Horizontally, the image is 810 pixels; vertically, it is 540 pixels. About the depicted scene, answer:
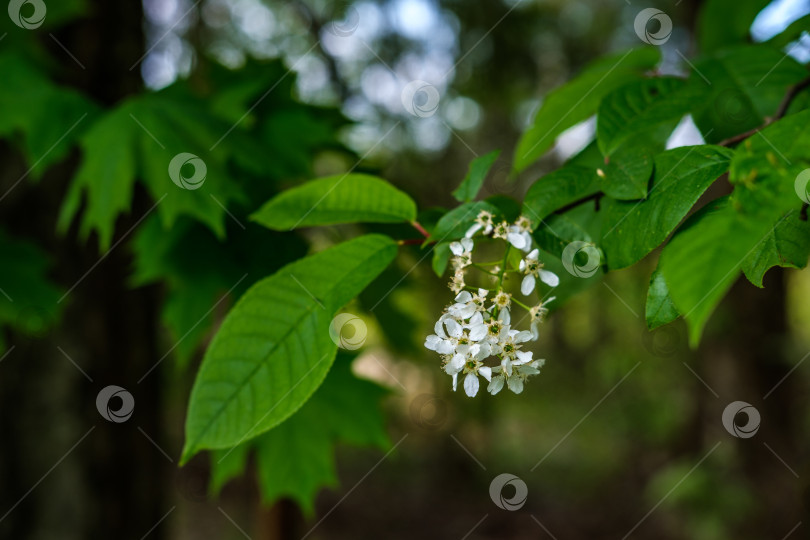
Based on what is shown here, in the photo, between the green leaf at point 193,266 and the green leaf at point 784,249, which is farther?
the green leaf at point 193,266

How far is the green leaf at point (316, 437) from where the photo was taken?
Result: 1.50 metres

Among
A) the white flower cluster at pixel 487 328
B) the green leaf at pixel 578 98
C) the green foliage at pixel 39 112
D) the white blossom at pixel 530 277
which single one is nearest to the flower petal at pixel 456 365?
the white flower cluster at pixel 487 328

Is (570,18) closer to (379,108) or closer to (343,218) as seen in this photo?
(379,108)

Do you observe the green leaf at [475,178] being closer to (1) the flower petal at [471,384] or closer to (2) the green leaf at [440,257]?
(2) the green leaf at [440,257]

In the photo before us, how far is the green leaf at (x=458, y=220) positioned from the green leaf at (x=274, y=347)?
0.06 m

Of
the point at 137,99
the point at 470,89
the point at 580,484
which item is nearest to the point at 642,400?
the point at 580,484

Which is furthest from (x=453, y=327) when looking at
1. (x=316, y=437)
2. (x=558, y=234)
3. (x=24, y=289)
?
(x=24, y=289)

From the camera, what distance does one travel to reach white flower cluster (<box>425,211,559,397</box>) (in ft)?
2.01

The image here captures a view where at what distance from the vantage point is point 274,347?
635 millimetres

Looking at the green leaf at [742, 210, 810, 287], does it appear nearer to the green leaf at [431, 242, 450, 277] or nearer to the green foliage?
the green leaf at [431, 242, 450, 277]

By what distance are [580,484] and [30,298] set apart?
5763 mm

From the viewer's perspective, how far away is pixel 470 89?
→ 4.19m

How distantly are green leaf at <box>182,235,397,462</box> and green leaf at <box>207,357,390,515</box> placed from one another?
0.80 m

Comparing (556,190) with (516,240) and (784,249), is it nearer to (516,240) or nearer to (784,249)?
(516,240)
